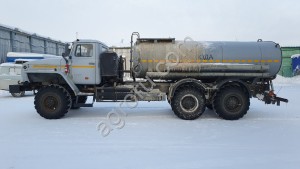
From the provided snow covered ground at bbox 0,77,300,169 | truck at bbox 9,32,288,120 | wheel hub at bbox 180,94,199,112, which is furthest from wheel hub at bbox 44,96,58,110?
wheel hub at bbox 180,94,199,112

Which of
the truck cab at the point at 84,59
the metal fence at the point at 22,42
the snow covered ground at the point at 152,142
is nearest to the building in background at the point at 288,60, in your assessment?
the snow covered ground at the point at 152,142

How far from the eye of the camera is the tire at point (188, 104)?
8.28 m

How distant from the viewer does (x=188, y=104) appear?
838 cm

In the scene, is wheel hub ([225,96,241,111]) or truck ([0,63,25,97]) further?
truck ([0,63,25,97])

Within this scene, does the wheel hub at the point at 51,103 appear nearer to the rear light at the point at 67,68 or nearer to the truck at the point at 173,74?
the truck at the point at 173,74

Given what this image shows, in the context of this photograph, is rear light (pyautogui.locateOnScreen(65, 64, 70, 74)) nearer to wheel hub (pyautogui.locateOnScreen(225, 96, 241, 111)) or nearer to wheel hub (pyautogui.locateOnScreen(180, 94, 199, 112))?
wheel hub (pyautogui.locateOnScreen(180, 94, 199, 112))

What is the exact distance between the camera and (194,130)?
6953 millimetres

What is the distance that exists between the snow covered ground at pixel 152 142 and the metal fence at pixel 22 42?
18.0 metres

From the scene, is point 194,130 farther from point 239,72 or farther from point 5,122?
point 5,122

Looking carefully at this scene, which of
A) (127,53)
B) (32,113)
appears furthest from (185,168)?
(32,113)

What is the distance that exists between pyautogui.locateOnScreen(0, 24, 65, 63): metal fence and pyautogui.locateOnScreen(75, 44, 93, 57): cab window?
1844 centimetres

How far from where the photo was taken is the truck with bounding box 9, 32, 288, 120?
27.4 ft

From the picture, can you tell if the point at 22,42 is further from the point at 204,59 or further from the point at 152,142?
the point at 152,142

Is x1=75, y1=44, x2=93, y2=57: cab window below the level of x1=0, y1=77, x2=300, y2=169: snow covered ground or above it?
above
